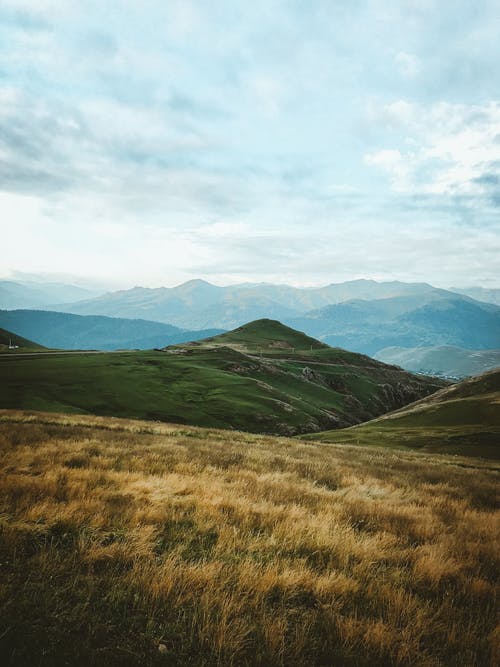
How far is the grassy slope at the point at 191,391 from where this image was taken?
68500mm

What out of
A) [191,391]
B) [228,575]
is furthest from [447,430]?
[228,575]

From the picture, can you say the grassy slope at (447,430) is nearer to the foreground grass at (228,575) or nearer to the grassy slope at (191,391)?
the grassy slope at (191,391)

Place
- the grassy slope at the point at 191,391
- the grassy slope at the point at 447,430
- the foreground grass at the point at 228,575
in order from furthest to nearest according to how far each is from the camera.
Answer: the grassy slope at the point at 191,391 < the grassy slope at the point at 447,430 < the foreground grass at the point at 228,575

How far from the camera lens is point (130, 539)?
5441 mm

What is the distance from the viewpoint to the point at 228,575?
4.80 metres

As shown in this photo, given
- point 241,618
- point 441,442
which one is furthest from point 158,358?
point 241,618

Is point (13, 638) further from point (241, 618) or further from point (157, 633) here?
point (241, 618)

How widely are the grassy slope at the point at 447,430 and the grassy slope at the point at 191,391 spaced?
860 inches

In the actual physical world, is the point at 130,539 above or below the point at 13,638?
below

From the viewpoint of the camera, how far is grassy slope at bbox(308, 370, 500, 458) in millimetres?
49625

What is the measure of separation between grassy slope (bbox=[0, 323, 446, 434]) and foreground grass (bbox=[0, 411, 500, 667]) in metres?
60.1

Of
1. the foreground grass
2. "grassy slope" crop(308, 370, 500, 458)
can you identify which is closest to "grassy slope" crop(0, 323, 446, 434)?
"grassy slope" crop(308, 370, 500, 458)

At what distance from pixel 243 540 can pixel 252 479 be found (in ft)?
Answer: 15.6

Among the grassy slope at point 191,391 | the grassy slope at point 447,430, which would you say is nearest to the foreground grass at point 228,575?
the grassy slope at point 447,430
